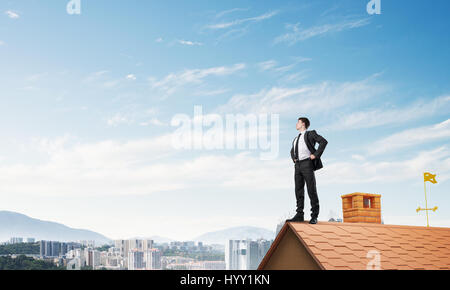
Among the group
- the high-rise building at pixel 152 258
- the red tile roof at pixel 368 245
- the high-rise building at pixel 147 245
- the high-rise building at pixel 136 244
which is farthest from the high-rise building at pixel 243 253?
the red tile roof at pixel 368 245

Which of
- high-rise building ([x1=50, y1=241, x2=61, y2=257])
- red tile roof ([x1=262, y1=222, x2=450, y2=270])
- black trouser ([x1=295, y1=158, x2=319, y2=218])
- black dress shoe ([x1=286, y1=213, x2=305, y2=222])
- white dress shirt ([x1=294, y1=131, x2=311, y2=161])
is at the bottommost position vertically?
high-rise building ([x1=50, y1=241, x2=61, y2=257])

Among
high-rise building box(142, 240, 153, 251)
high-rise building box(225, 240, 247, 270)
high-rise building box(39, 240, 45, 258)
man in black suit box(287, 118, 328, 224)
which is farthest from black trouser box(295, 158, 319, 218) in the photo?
high-rise building box(39, 240, 45, 258)

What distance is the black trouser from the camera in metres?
8.30

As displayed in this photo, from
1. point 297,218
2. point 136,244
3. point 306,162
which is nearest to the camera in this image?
point 306,162

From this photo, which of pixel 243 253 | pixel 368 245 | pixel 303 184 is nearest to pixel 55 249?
pixel 243 253

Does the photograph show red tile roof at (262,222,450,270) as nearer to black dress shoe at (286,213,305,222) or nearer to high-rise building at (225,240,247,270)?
black dress shoe at (286,213,305,222)

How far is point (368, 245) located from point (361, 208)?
2.44m

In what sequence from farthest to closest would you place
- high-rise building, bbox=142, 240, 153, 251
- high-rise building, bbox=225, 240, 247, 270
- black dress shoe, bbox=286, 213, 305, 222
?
high-rise building, bbox=142, 240, 153, 251
high-rise building, bbox=225, 240, 247, 270
black dress shoe, bbox=286, 213, 305, 222

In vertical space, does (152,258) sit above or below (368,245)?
below

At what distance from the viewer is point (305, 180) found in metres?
8.39

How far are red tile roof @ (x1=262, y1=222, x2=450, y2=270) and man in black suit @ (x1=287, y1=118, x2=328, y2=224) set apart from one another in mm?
383

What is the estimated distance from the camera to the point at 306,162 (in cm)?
836

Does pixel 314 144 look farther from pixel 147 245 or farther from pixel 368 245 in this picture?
pixel 147 245
